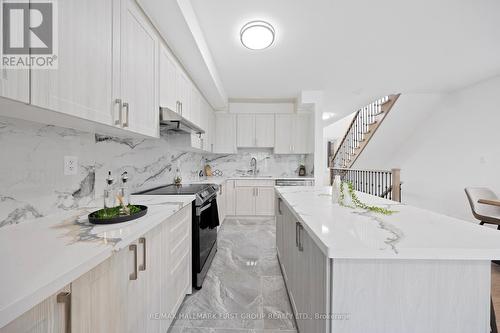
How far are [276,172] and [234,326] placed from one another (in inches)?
139

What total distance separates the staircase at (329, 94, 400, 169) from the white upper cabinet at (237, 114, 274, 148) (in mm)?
2534

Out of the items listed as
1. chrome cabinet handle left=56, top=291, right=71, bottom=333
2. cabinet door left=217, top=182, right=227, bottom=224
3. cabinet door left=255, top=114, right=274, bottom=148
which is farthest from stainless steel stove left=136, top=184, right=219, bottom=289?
cabinet door left=255, top=114, right=274, bottom=148

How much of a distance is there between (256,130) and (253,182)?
116 cm

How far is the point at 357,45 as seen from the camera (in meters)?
2.55

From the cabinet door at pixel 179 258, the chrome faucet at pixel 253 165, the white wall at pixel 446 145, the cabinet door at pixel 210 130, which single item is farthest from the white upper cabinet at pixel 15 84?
the white wall at pixel 446 145

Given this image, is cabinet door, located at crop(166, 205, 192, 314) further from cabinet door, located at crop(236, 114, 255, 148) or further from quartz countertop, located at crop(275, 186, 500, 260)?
cabinet door, located at crop(236, 114, 255, 148)

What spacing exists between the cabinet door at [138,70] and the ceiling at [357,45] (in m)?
0.61

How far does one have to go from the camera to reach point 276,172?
4859 mm

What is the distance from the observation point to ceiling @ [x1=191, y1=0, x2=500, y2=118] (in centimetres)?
197

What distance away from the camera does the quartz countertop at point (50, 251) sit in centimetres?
52

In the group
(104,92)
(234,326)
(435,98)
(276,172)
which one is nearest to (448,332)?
(234,326)

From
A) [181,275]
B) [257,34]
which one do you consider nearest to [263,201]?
[181,275]

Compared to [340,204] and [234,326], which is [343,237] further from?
[234,326]

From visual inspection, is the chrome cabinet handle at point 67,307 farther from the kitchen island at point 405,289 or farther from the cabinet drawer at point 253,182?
the cabinet drawer at point 253,182
